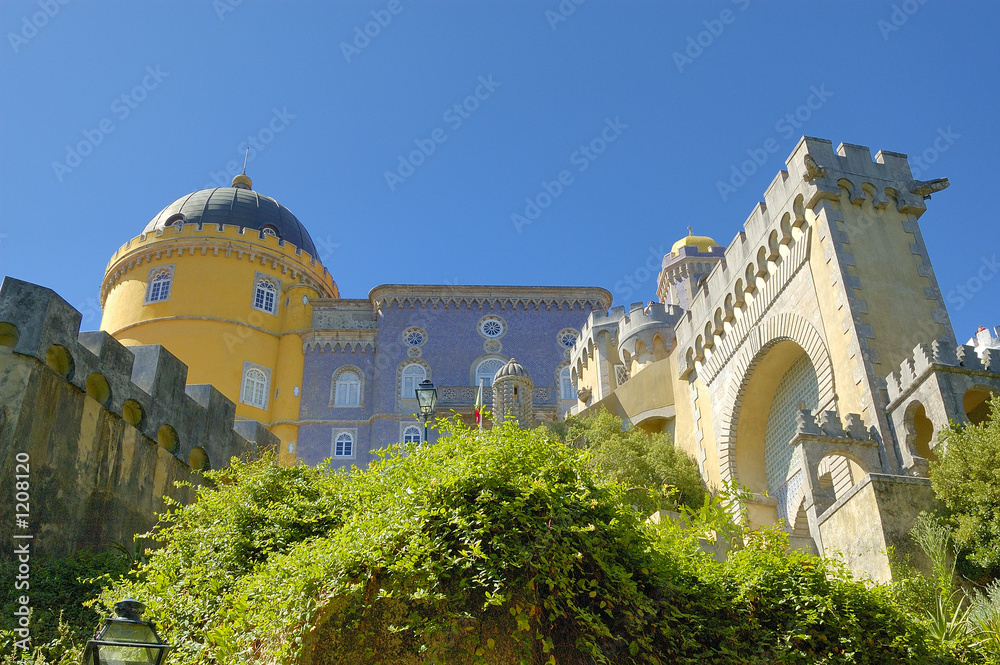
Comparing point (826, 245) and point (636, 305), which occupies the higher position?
point (636, 305)

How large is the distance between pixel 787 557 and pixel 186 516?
625cm

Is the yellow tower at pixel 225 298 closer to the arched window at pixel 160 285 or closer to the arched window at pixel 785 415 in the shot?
the arched window at pixel 160 285

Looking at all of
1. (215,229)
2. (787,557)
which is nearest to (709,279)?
(787,557)

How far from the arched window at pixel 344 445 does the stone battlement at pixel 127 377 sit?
20.4 m

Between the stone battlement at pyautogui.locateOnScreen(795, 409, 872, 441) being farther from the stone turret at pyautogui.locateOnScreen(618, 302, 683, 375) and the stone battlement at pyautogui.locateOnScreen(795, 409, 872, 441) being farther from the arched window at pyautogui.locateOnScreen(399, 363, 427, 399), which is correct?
the arched window at pyautogui.locateOnScreen(399, 363, 427, 399)

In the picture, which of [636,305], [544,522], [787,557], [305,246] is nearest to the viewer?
[544,522]

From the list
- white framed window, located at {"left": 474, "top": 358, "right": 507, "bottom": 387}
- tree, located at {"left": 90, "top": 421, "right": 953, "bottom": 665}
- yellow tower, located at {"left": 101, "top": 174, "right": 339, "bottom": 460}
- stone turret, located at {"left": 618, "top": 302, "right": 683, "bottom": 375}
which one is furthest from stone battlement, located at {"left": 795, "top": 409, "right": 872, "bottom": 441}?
yellow tower, located at {"left": 101, "top": 174, "right": 339, "bottom": 460}

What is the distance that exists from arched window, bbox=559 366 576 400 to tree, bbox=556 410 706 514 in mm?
15378

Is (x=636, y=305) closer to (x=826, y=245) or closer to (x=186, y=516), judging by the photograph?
(x=826, y=245)

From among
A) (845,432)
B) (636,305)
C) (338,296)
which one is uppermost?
(338,296)

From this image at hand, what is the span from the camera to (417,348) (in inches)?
1580

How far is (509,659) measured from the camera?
21.4ft

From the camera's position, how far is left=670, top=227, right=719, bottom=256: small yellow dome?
4306 cm

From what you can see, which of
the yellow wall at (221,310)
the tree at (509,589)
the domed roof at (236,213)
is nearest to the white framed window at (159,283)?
the yellow wall at (221,310)
